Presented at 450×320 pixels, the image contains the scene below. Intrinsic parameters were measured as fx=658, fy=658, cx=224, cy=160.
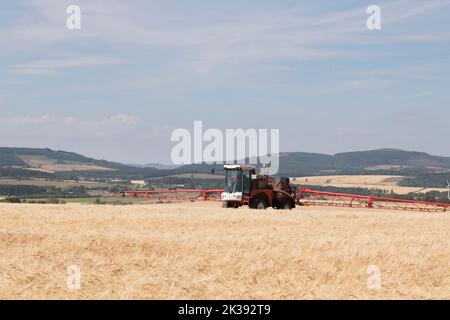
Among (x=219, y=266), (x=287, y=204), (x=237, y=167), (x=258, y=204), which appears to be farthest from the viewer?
(x=287, y=204)

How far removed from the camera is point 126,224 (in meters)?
24.6

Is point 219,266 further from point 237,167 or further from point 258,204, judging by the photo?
point 258,204

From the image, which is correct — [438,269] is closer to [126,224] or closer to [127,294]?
[127,294]

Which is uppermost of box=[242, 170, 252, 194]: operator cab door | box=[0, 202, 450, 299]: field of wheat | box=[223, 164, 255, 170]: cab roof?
box=[223, 164, 255, 170]: cab roof

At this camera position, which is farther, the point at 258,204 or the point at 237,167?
the point at 258,204

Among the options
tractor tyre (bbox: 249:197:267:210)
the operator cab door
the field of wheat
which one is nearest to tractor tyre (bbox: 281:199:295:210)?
tractor tyre (bbox: 249:197:267:210)

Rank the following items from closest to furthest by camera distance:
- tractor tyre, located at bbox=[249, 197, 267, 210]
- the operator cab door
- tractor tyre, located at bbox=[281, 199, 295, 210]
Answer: the operator cab door → tractor tyre, located at bbox=[249, 197, 267, 210] → tractor tyre, located at bbox=[281, 199, 295, 210]

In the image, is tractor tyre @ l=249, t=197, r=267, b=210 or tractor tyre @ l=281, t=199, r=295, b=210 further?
tractor tyre @ l=281, t=199, r=295, b=210

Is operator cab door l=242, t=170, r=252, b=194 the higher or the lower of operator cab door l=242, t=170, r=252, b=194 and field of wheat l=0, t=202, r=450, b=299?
the higher

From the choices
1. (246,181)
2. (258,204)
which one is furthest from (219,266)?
(258,204)

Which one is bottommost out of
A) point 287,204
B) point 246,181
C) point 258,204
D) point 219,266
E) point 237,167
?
point 287,204

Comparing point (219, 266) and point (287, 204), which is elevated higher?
point (219, 266)

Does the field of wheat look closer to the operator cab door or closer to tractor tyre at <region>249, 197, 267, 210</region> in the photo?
the operator cab door
